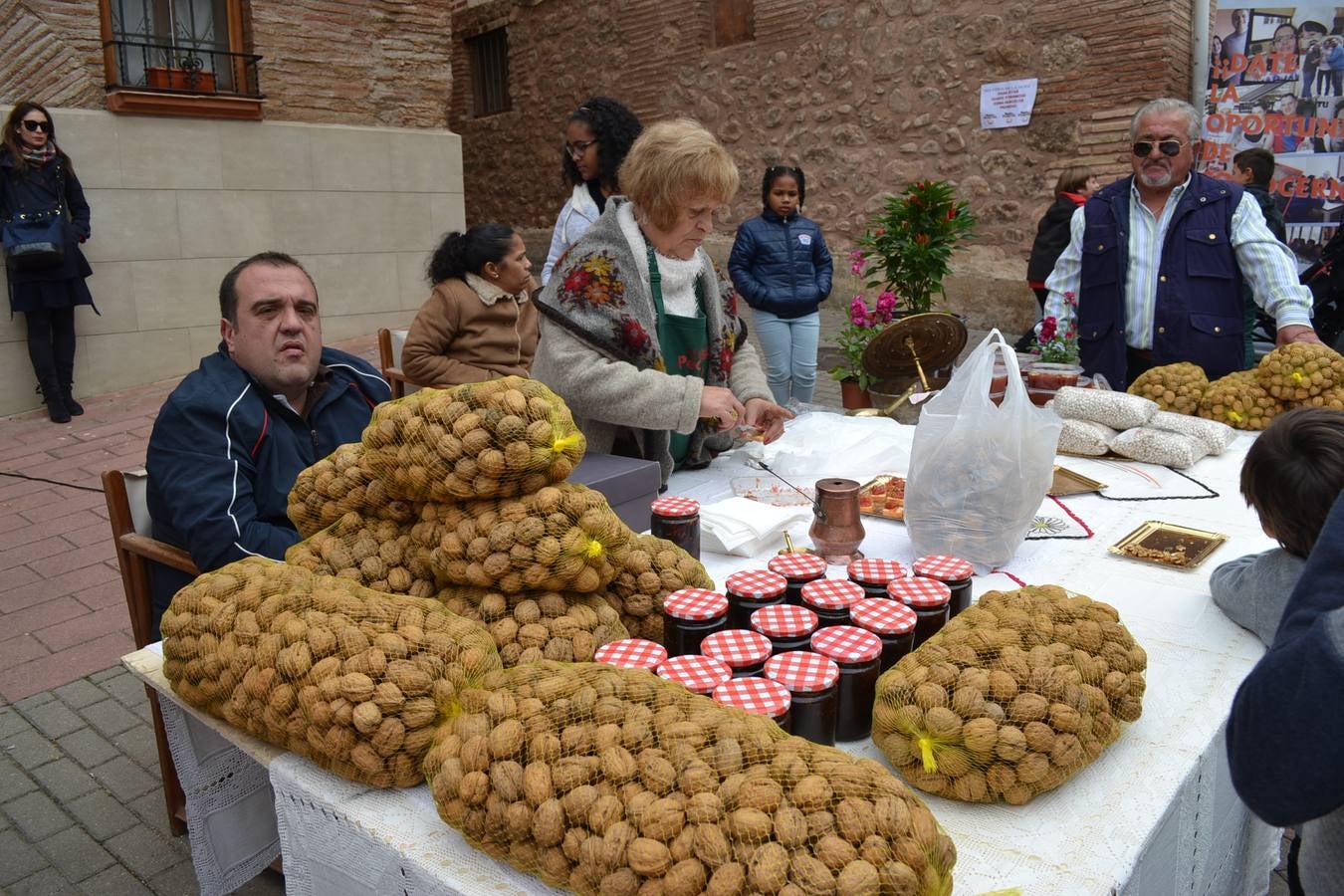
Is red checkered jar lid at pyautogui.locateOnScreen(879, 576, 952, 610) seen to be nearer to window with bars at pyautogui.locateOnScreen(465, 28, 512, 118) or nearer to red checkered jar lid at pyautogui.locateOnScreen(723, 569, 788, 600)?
red checkered jar lid at pyautogui.locateOnScreen(723, 569, 788, 600)

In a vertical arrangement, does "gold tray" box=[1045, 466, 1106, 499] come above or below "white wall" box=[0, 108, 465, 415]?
below

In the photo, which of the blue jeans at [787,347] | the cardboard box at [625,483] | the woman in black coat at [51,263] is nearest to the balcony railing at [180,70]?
the woman in black coat at [51,263]

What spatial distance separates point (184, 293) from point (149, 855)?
6.44m

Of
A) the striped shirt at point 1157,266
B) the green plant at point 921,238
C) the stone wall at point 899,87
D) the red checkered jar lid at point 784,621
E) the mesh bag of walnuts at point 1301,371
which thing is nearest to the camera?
the red checkered jar lid at point 784,621

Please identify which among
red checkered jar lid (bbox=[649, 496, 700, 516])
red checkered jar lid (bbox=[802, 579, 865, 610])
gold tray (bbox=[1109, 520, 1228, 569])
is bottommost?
gold tray (bbox=[1109, 520, 1228, 569])

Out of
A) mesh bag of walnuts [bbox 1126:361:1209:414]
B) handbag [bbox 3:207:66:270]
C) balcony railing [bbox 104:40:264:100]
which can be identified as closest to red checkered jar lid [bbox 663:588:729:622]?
mesh bag of walnuts [bbox 1126:361:1209:414]

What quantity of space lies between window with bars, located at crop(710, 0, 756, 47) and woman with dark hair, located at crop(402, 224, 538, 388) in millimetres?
7444

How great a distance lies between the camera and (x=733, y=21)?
36.8ft

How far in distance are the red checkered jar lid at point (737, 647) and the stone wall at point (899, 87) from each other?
7.99m

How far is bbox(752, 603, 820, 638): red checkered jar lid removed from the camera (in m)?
1.58

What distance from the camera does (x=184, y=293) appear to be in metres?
8.05

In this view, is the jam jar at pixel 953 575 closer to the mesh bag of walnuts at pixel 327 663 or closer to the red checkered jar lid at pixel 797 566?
the red checkered jar lid at pixel 797 566

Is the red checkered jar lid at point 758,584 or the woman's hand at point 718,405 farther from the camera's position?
the woman's hand at point 718,405

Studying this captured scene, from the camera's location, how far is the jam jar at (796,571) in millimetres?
1788
